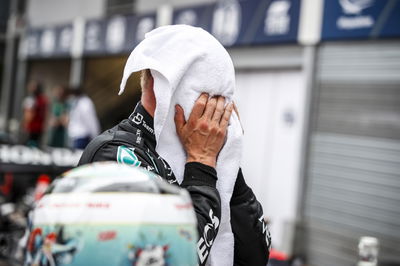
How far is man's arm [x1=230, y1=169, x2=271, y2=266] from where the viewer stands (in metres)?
1.99

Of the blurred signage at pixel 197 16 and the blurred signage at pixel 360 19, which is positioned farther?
the blurred signage at pixel 197 16

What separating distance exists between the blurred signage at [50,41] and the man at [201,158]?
49.4ft

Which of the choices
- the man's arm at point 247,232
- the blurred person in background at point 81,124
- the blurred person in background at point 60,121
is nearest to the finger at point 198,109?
the man's arm at point 247,232

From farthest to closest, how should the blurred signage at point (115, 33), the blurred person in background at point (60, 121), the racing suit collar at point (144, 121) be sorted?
1. the blurred person in background at point (60, 121)
2. the blurred signage at point (115, 33)
3. the racing suit collar at point (144, 121)

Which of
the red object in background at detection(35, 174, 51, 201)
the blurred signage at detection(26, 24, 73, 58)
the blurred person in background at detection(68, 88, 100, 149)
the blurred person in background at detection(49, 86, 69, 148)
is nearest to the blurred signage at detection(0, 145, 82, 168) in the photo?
the red object in background at detection(35, 174, 51, 201)

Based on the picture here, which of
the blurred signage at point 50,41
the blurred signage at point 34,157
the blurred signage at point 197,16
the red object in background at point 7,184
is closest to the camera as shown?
the blurred signage at point 34,157

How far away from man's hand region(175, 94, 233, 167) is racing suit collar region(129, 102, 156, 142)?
0.27 ft

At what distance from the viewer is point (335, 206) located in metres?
8.43

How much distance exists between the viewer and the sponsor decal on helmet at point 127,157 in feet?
5.84

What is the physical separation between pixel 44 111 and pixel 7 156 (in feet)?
28.8

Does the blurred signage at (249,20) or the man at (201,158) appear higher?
the blurred signage at (249,20)

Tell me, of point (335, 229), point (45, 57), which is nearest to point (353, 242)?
point (335, 229)

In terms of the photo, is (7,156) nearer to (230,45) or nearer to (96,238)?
(230,45)

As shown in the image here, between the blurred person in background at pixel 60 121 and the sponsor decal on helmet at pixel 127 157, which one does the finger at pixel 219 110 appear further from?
the blurred person in background at pixel 60 121
